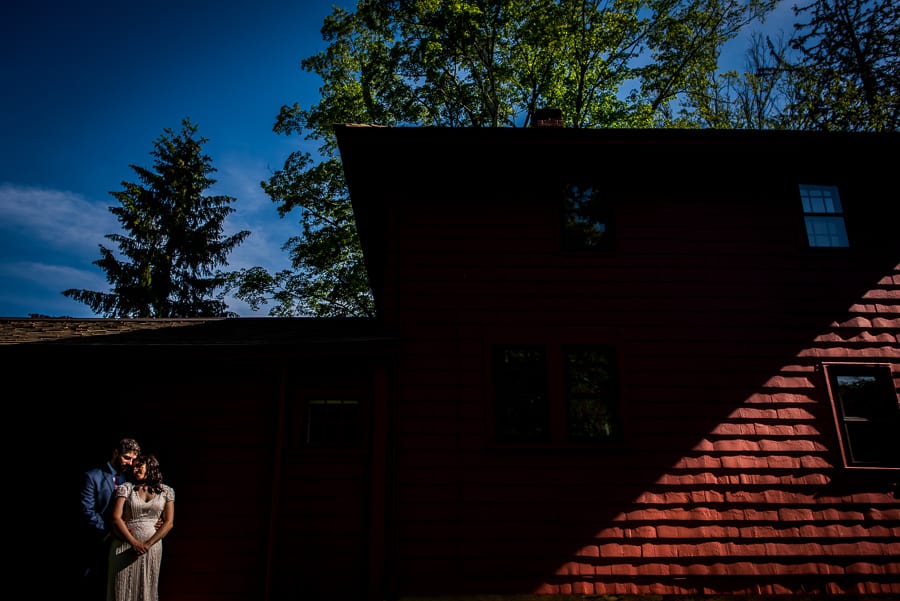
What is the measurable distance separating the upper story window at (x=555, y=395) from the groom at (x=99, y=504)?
4.68 meters

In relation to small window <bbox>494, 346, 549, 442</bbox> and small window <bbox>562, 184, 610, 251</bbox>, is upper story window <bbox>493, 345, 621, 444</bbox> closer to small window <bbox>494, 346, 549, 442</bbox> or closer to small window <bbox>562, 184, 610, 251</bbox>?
small window <bbox>494, 346, 549, 442</bbox>

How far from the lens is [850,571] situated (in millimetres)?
6820

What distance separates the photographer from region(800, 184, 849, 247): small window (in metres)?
8.54

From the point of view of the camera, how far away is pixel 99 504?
18.7 feet

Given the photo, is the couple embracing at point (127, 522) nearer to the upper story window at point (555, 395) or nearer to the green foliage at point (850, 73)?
the upper story window at point (555, 395)

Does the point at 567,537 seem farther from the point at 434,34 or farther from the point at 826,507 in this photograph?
the point at 434,34

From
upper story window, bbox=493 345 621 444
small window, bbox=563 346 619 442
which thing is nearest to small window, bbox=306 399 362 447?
upper story window, bbox=493 345 621 444

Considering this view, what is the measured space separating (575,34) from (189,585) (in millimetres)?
18535

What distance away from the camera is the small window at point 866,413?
7.38 m

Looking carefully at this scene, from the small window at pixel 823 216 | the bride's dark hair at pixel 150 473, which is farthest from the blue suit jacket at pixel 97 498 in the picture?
the small window at pixel 823 216

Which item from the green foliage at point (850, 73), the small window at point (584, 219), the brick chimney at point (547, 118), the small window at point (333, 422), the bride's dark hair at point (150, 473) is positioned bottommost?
the bride's dark hair at point (150, 473)

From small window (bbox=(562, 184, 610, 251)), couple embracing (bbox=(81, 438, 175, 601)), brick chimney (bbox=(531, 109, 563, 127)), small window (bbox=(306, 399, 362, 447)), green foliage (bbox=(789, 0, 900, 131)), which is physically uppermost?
green foliage (bbox=(789, 0, 900, 131))

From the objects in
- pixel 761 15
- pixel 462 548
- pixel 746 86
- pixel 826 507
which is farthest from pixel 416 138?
pixel 746 86

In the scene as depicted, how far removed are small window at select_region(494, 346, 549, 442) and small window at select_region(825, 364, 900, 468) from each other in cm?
432
